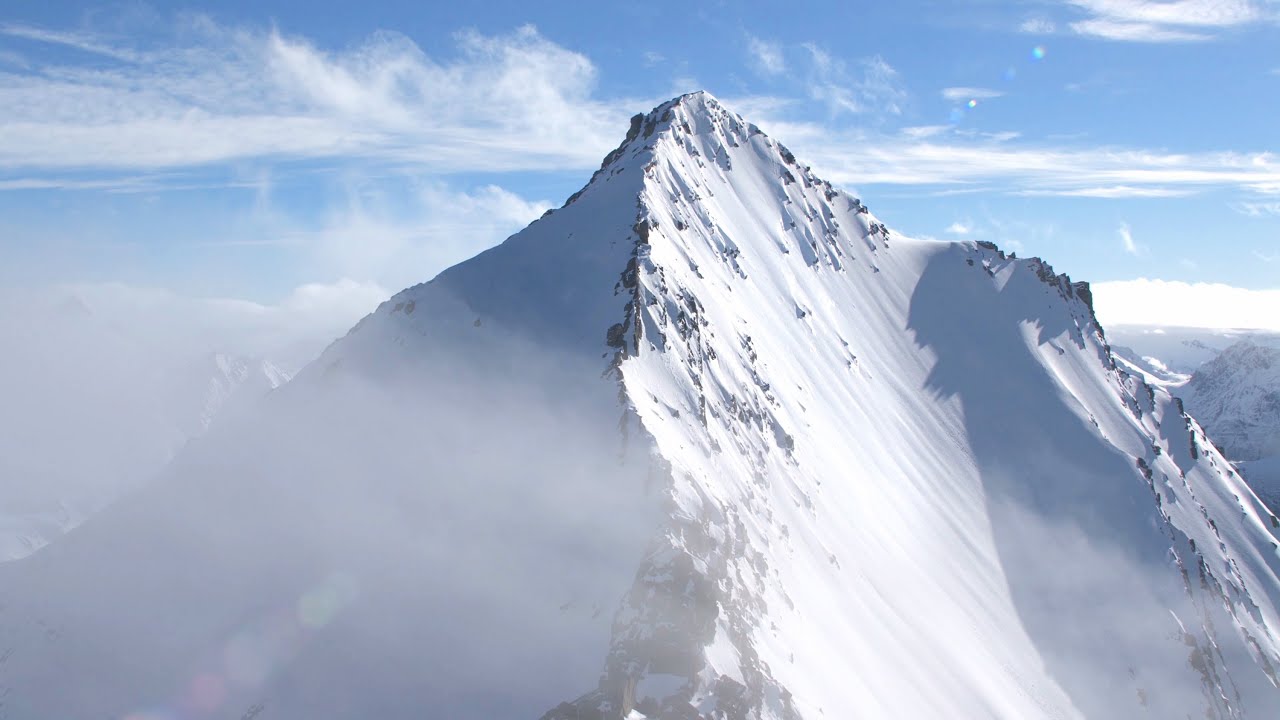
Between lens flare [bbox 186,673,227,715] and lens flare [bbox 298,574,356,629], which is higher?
lens flare [bbox 298,574,356,629]

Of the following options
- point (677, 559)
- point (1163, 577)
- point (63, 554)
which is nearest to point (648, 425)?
point (677, 559)

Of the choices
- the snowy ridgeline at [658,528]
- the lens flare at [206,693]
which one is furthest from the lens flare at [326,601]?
the lens flare at [206,693]

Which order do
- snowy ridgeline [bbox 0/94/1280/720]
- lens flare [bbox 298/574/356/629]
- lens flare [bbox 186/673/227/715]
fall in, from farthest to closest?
lens flare [bbox 298/574/356/629] → snowy ridgeline [bbox 0/94/1280/720] → lens flare [bbox 186/673/227/715]

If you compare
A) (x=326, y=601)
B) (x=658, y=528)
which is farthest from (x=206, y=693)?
(x=658, y=528)

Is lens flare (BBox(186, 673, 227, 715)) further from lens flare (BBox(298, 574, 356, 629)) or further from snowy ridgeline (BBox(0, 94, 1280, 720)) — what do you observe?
lens flare (BBox(298, 574, 356, 629))

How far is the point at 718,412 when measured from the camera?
237 ft

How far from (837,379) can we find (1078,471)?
46.9 meters

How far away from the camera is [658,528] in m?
52.3

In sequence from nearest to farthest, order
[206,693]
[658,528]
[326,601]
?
[206,693] < [658,528] < [326,601]

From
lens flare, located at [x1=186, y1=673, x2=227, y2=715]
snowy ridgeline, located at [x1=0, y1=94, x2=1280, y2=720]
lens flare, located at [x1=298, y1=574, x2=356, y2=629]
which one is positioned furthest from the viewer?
lens flare, located at [x1=298, y1=574, x2=356, y2=629]

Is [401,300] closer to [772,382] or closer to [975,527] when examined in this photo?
[772,382]

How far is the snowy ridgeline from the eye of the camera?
50781mm

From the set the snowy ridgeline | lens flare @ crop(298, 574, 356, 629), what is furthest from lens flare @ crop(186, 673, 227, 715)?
lens flare @ crop(298, 574, 356, 629)

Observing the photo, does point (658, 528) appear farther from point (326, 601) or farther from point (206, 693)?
point (206, 693)
